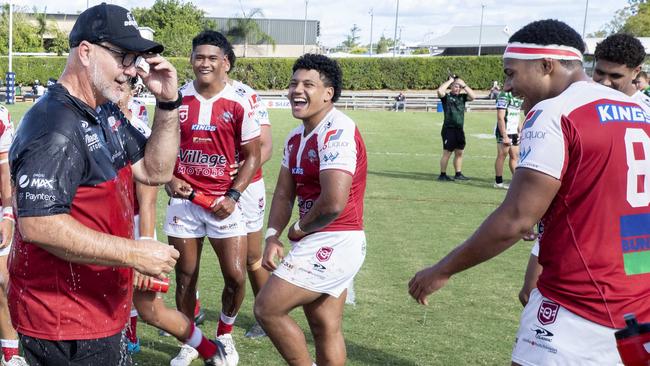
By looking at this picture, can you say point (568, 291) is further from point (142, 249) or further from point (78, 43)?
point (78, 43)

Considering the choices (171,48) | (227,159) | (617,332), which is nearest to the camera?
(617,332)

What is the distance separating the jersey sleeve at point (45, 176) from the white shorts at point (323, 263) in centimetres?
212

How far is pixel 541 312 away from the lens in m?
3.36

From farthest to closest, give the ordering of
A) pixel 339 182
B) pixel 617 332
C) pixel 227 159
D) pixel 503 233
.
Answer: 1. pixel 227 159
2. pixel 339 182
3. pixel 503 233
4. pixel 617 332

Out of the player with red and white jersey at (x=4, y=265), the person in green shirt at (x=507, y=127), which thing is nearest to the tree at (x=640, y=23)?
the person in green shirt at (x=507, y=127)

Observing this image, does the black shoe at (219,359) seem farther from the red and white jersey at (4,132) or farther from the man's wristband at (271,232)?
the red and white jersey at (4,132)

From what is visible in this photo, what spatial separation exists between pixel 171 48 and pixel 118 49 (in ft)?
202

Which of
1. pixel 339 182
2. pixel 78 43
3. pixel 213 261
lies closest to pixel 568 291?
pixel 339 182

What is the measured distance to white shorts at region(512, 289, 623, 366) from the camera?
3.21 metres

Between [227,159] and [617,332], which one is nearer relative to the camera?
[617,332]

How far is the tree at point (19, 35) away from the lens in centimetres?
6669

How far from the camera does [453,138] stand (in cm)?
1630

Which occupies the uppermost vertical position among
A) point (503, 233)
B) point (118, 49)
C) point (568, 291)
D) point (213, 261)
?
point (118, 49)

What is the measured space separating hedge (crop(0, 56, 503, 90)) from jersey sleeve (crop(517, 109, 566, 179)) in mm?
55853
